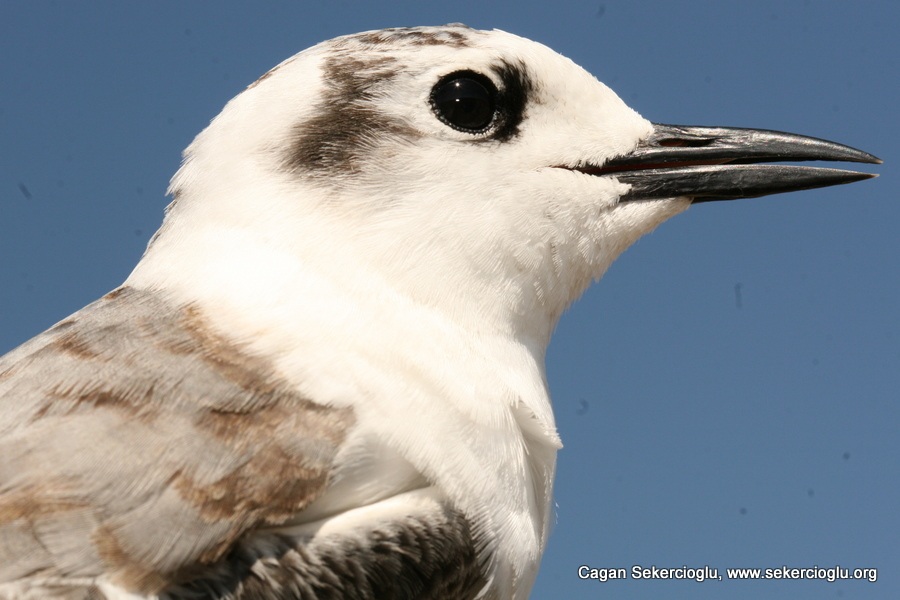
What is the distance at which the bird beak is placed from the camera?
4660 mm

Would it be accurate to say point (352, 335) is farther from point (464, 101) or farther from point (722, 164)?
point (722, 164)

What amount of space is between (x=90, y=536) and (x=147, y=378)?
538 mm

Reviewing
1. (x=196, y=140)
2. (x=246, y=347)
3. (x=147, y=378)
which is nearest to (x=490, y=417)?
(x=246, y=347)

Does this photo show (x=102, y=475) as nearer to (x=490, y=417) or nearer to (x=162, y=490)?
(x=162, y=490)

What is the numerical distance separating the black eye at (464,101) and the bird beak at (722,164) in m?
0.63

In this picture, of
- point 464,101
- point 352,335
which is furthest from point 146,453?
point 464,101

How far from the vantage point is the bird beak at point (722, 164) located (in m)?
4.66

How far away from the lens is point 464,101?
4.25 m

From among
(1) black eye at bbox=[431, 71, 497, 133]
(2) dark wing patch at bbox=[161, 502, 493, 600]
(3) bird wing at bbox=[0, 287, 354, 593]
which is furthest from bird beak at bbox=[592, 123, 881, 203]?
(3) bird wing at bbox=[0, 287, 354, 593]

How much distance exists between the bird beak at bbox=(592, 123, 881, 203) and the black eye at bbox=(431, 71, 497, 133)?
24.9 inches

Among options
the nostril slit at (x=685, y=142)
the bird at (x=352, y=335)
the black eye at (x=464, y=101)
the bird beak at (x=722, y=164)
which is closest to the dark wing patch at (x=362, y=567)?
the bird at (x=352, y=335)

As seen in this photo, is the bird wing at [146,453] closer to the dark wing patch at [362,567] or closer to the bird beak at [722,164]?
the dark wing patch at [362,567]

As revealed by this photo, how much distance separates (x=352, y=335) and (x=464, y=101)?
1.10m

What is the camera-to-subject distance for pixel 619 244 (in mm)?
4605
